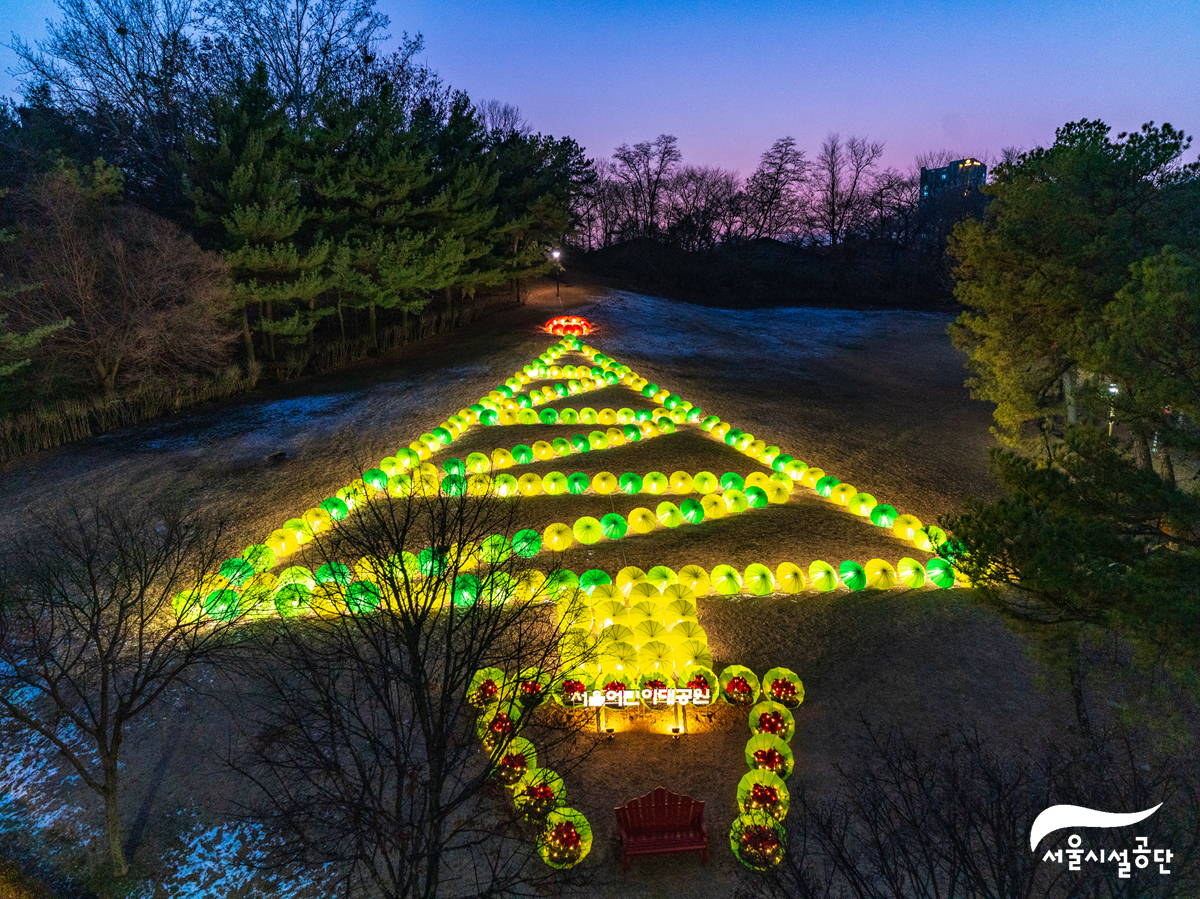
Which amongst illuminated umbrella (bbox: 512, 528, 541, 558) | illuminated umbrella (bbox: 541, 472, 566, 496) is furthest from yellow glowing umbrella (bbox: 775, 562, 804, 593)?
illuminated umbrella (bbox: 541, 472, 566, 496)

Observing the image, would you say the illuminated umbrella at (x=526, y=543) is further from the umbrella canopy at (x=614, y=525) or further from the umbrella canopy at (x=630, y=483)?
the umbrella canopy at (x=630, y=483)

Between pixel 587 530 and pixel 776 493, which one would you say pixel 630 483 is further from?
pixel 776 493

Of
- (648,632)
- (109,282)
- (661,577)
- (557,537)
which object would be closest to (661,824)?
(648,632)

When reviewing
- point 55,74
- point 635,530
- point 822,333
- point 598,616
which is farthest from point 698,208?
point 598,616

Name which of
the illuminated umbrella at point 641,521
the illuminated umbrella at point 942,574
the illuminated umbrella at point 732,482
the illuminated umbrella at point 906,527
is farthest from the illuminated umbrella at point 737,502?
the illuminated umbrella at point 942,574

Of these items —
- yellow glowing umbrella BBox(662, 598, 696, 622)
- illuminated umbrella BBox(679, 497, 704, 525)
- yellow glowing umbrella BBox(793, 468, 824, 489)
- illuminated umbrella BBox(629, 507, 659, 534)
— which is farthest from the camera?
yellow glowing umbrella BBox(793, 468, 824, 489)

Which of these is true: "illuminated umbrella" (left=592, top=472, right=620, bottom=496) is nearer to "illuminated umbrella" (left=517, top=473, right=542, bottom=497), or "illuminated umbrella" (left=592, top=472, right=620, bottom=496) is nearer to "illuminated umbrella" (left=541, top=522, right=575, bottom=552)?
"illuminated umbrella" (left=517, top=473, right=542, bottom=497)
